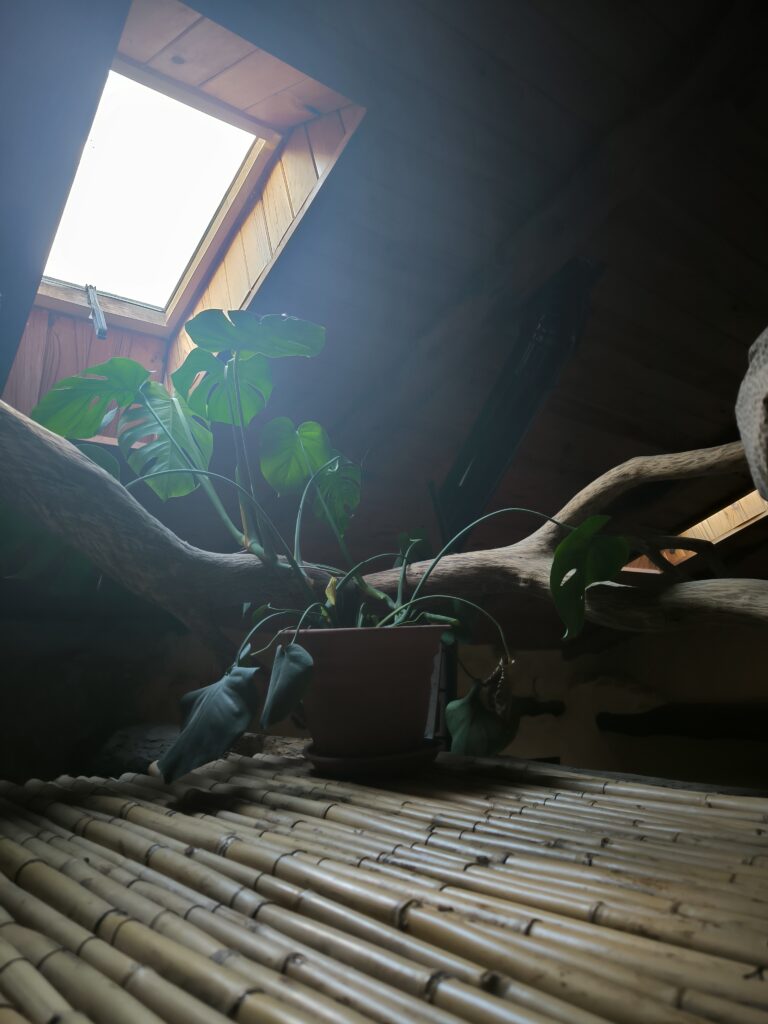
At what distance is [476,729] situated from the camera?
1271 millimetres

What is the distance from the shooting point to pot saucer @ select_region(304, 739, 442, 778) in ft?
3.97

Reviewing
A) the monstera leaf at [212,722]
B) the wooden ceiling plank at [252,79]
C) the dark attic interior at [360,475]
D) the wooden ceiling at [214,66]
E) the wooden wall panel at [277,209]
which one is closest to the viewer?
the dark attic interior at [360,475]

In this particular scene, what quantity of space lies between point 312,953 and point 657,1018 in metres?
0.24

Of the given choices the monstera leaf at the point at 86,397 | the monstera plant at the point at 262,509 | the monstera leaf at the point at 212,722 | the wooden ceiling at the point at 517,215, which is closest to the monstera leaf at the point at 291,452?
the monstera plant at the point at 262,509

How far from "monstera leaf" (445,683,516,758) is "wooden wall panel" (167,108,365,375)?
1.19m

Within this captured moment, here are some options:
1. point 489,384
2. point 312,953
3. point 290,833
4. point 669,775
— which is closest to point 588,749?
point 669,775

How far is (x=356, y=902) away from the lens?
0.64 m

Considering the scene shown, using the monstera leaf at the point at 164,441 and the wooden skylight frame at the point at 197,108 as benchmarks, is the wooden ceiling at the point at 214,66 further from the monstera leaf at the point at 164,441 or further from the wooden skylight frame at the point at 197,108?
the monstera leaf at the point at 164,441

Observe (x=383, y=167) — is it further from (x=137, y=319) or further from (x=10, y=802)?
(x=10, y=802)

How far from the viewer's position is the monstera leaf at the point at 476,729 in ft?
4.12

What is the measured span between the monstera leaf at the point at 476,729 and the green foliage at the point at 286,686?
1.09ft

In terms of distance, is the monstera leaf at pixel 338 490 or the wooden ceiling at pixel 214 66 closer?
the wooden ceiling at pixel 214 66

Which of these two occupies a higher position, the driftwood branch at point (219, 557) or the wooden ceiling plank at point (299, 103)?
the wooden ceiling plank at point (299, 103)

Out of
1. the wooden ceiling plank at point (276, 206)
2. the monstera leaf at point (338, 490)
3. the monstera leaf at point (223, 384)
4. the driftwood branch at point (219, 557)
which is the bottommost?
the driftwood branch at point (219, 557)
